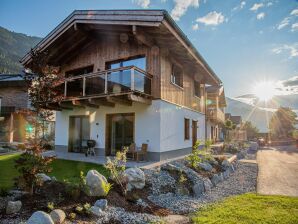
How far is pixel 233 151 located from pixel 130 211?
1455cm

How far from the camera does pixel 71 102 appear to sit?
40.8 feet

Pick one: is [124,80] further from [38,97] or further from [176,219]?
[176,219]

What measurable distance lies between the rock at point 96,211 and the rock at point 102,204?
0.19m

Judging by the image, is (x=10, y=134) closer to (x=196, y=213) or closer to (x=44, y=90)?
(x=44, y=90)

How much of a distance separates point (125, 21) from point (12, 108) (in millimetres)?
16142

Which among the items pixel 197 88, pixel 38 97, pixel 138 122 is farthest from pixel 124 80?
pixel 197 88

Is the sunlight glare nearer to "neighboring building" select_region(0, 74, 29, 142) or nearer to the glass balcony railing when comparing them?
the glass balcony railing

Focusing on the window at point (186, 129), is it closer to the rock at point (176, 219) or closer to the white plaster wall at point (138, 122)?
the white plaster wall at point (138, 122)

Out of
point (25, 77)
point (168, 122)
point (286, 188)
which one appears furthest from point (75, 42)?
point (286, 188)

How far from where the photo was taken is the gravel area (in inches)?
A: 170

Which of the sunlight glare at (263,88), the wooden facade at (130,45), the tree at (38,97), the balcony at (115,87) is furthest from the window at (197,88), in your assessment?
the tree at (38,97)

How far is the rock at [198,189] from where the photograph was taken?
6889 mm

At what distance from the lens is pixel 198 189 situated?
702 centimetres

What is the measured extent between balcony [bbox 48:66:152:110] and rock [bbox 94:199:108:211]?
5423 mm
